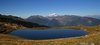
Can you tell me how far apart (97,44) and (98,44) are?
0.78ft

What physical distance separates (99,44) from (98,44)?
24cm

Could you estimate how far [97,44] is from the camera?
35344 mm

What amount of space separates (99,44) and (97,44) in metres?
0.37

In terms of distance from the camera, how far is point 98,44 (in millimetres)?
35438

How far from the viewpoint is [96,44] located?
115 ft

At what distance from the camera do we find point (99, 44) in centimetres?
3525

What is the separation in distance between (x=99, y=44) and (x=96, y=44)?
60 cm

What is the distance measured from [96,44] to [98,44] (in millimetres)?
516
